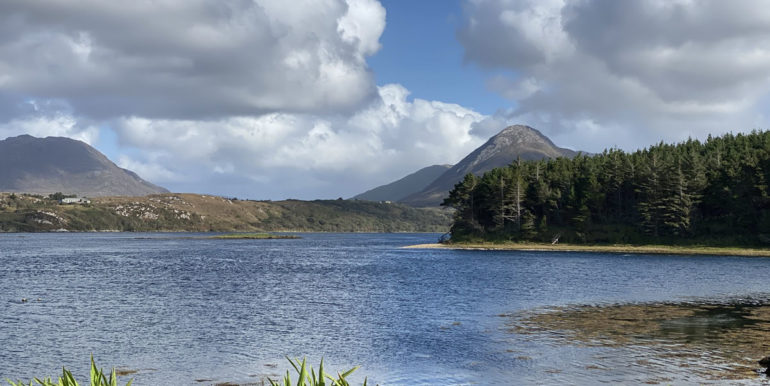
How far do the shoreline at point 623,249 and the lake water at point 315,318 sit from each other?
3911cm

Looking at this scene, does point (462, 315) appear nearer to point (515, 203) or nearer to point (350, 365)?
point (350, 365)

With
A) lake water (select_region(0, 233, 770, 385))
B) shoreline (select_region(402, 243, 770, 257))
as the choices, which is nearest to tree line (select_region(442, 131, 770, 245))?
shoreline (select_region(402, 243, 770, 257))

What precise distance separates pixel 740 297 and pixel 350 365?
51.4 metres

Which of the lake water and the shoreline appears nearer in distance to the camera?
the lake water

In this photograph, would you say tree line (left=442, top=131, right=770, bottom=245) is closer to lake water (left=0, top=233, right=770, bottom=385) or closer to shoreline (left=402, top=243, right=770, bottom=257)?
shoreline (left=402, top=243, right=770, bottom=257)

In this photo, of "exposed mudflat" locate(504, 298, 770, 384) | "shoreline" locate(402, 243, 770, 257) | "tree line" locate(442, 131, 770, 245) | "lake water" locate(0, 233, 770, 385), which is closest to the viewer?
"exposed mudflat" locate(504, 298, 770, 384)

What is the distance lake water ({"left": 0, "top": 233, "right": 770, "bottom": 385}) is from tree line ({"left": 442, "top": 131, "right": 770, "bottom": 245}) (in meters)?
56.8

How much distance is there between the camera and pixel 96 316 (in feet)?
174

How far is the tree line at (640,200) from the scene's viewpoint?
505ft

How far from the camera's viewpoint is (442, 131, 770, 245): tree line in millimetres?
153875

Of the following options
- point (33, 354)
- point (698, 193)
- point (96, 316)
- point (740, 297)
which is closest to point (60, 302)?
point (96, 316)

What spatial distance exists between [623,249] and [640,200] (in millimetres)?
24914

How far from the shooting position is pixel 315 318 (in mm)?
52406

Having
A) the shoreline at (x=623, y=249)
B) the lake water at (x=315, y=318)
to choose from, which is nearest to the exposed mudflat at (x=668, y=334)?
the lake water at (x=315, y=318)
